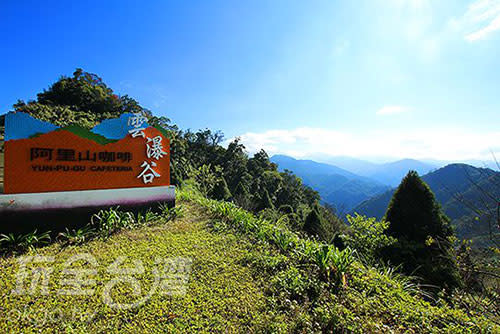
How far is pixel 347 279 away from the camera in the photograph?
2.63 meters

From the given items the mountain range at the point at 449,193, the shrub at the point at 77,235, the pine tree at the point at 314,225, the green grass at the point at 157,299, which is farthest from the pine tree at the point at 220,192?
the green grass at the point at 157,299

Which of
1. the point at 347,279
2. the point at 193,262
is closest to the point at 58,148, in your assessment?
the point at 193,262

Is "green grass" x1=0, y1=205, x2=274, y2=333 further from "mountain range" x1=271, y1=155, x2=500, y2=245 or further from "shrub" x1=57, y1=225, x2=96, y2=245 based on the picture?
"mountain range" x1=271, y1=155, x2=500, y2=245

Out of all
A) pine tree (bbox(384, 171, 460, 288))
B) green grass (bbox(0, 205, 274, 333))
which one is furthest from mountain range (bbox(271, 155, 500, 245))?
green grass (bbox(0, 205, 274, 333))

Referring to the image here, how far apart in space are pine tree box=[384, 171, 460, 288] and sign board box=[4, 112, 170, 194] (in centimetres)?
549

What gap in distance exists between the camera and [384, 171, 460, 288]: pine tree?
3.68 meters

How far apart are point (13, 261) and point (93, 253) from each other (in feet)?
3.20

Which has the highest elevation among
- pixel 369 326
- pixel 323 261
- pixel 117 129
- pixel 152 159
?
pixel 117 129

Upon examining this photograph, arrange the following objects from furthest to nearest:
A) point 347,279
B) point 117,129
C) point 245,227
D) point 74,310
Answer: point 117,129 → point 245,227 → point 347,279 → point 74,310

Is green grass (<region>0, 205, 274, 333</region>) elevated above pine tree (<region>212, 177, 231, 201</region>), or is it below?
above

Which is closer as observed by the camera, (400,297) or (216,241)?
(400,297)

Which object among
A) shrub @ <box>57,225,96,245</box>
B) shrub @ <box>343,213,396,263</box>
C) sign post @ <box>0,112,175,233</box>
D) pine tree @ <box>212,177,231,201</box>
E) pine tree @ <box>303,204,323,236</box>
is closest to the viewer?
sign post @ <box>0,112,175,233</box>

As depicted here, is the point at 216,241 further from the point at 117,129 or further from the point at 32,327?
the point at 117,129

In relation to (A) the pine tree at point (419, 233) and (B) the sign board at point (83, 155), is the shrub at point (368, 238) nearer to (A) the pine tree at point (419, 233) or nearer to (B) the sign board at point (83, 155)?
(A) the pine tree at point (419, 233)
